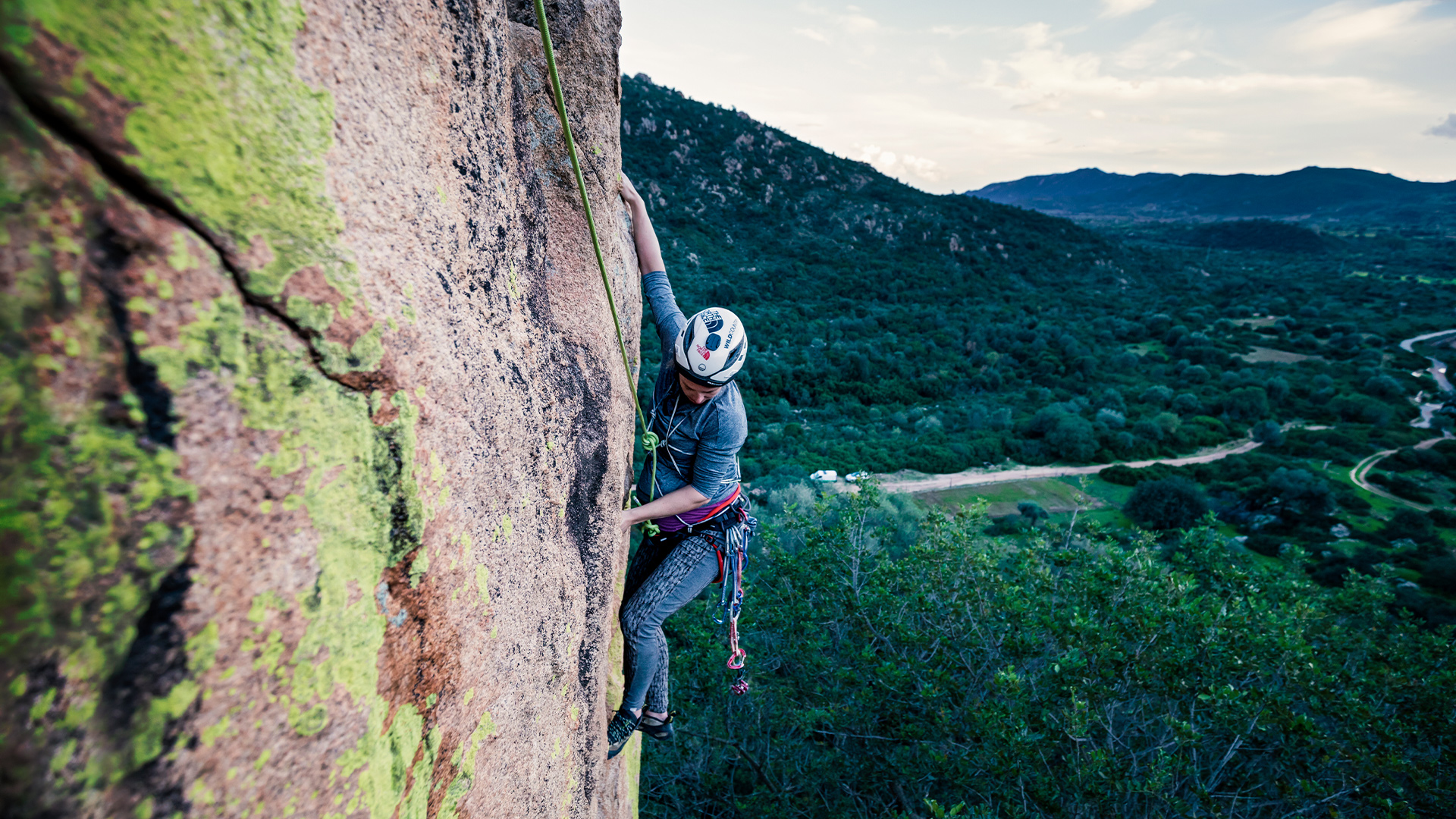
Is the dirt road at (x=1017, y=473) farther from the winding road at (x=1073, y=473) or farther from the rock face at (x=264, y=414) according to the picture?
the rock face at (x=264, y=414)

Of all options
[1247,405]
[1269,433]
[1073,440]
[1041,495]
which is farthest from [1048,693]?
[1247,405]

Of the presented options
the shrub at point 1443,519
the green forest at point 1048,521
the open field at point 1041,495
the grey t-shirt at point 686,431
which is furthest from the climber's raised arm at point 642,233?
the shrub at point 1443,519

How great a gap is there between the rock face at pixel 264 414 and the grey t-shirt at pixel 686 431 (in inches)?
42.2

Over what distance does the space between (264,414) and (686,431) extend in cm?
227

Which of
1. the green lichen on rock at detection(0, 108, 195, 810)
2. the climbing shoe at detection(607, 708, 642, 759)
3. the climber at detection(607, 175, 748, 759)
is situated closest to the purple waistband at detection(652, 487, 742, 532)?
the climber at detection(607, 175, 748, 759)

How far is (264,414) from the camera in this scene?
121 centimetres

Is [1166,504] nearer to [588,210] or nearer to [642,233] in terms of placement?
[642,233]

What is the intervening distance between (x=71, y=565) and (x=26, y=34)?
720 millimetres

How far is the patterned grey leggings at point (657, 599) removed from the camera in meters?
3.63

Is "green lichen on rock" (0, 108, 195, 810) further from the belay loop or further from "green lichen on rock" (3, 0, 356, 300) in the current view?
the belay loop

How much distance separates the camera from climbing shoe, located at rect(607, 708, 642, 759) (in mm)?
3684

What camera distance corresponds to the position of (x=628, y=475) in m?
3.63

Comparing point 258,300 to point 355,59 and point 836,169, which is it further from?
point 836,169

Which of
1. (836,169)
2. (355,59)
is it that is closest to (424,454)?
(355,59)
